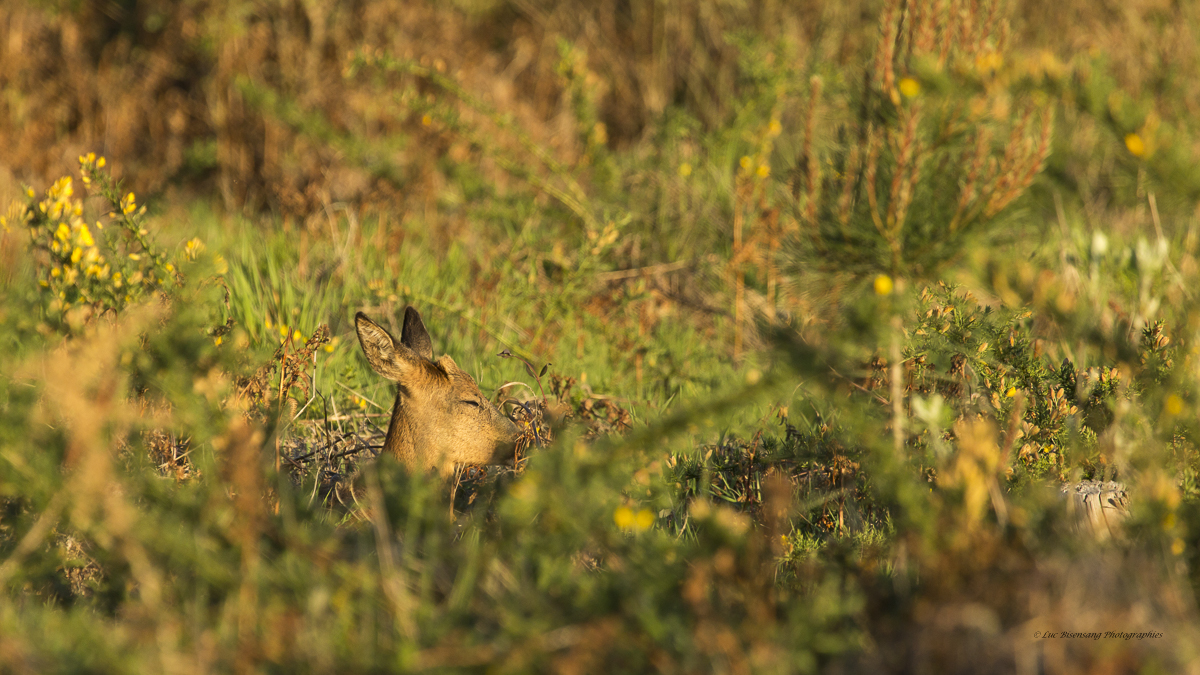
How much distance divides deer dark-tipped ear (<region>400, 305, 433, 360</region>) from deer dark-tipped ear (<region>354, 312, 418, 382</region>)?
32 cm

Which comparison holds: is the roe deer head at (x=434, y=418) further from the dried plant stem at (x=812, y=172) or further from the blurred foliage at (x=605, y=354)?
the dried plant stem at (x=812, y=172)

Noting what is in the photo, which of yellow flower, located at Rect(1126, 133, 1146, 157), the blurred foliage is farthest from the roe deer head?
yellow flower, located at Rect(1126, 133, 1146, 157)

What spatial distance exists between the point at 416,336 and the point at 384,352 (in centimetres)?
44

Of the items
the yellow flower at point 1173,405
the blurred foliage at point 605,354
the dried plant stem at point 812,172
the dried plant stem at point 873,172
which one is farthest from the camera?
the dried plant stem at point 812,172

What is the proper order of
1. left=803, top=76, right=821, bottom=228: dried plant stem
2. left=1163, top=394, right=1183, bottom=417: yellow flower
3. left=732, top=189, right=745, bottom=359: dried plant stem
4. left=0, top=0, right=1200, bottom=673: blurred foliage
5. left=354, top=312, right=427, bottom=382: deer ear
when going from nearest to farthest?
left=0, top=0, right=1200, bottom=673: blurred foliage, left=1163, top=394, right=1183, bottom=417: yellow flower, left=354, top=312, right=427, bottom=382: deer ear, left=803, top=76, right=821, bottom=228: dried plant stem, left=732, top=189, right=745, bottom=359: dried plant stem

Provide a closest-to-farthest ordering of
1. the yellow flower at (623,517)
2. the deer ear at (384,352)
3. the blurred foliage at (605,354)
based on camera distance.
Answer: the blurred foliage at (605,354) < the yellow flower at (623,517) < the deer ear at (384,352)

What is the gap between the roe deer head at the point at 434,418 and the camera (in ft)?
13.5

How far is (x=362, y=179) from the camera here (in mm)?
8336

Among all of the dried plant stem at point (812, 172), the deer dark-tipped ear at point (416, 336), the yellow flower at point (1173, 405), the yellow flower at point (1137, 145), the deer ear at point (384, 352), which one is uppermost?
the yellow flower at point (1137, 145)

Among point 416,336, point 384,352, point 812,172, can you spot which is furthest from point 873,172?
point 384,352

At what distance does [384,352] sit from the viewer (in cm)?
406

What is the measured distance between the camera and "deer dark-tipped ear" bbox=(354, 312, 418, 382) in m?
3.99

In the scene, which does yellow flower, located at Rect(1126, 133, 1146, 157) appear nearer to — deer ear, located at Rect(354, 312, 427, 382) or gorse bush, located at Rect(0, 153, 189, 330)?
deer ear, located at Rect(354, 312, 427, 382)

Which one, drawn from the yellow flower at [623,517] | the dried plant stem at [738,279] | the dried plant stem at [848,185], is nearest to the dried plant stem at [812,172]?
the dried plant stem at [848,185]
